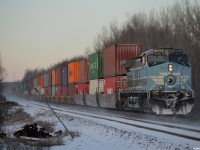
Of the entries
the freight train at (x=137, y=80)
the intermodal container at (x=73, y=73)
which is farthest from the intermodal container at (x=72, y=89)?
the freight train at (x=137, y=80)

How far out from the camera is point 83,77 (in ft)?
127

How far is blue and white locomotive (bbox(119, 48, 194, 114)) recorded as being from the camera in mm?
19547

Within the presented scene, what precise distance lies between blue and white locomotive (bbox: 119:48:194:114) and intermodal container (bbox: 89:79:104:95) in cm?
920

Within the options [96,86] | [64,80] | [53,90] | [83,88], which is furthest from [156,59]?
[53,90]

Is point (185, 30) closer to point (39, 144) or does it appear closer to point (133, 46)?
point (133, 46)

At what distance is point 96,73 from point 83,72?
21.8ft

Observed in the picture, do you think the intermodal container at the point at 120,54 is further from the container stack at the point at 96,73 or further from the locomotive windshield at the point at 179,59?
the locomotive windshield at the point at 179,59

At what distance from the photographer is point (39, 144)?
11.8 meters

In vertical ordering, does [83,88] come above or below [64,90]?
above

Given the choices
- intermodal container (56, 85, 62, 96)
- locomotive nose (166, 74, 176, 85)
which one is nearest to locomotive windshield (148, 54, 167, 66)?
locomotive nose (166, 74, 176, 85)

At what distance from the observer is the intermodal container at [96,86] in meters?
30.9

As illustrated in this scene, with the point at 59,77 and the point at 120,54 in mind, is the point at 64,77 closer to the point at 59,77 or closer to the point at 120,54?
the point at 59,77

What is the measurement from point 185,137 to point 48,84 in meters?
54.5

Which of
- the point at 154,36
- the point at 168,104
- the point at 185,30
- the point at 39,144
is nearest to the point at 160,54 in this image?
the point at 168,104
